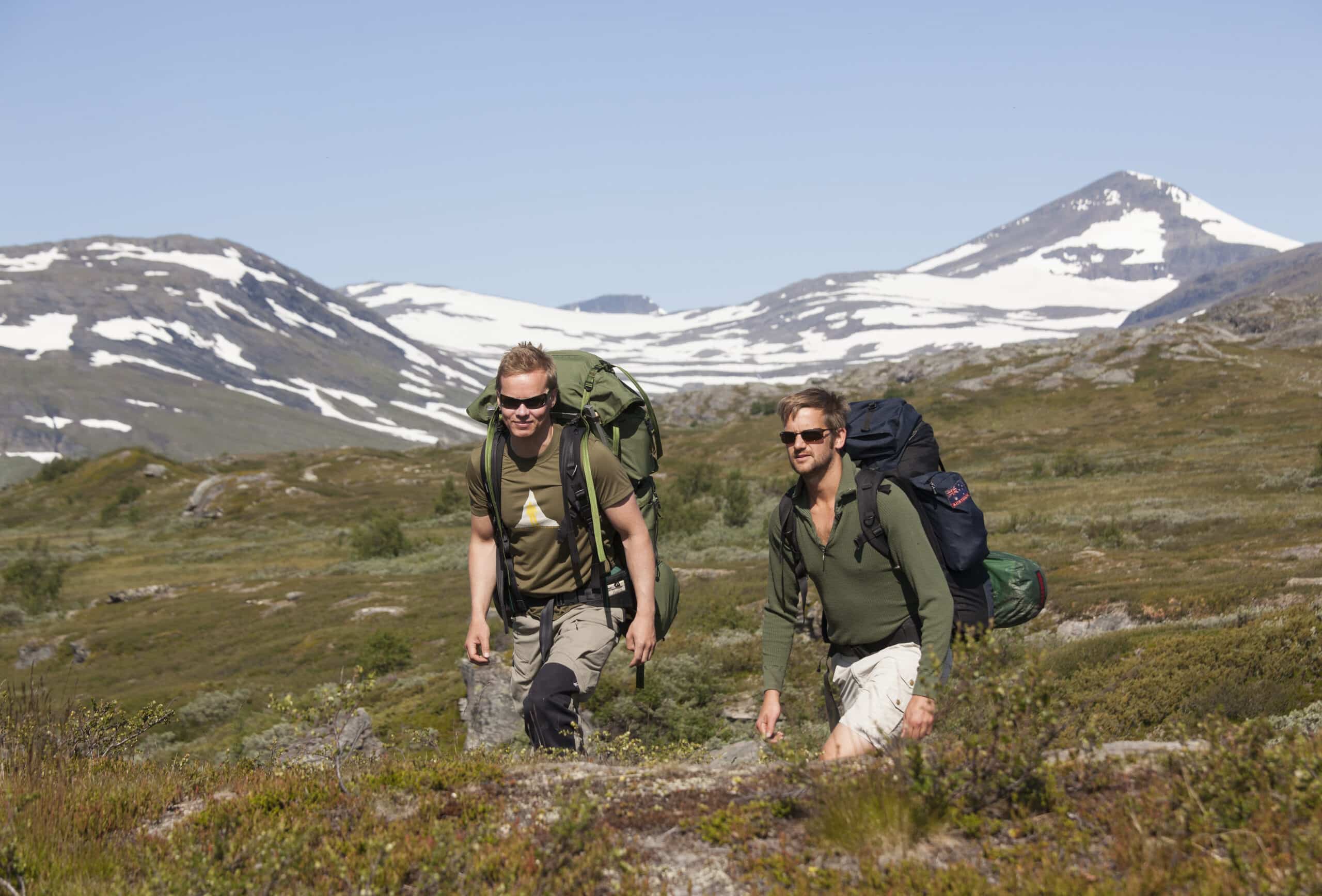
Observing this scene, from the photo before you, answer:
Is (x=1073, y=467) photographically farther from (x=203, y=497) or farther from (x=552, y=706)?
(x=203, y=497)

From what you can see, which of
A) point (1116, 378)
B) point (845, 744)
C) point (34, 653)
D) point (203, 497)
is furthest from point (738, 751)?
point (1116, 378)

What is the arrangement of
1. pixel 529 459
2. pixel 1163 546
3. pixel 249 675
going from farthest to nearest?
1. pixel 249 675
2. pixel 1163 546
3. pixel 529 459

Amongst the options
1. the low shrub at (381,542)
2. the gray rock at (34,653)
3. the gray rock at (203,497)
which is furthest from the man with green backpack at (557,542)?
the gray rock at (203,497)

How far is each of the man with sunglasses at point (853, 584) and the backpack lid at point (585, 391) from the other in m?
1.39

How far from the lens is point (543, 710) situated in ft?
20.3

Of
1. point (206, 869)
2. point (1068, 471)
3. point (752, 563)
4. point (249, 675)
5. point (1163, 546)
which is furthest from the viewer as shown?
point (1068, 471)

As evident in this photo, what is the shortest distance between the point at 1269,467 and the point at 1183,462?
291 inches

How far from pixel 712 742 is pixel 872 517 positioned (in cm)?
833

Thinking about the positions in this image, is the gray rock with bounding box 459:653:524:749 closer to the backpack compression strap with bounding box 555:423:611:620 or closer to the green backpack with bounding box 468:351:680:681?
the green backpack with bounding box 468:351:680:681

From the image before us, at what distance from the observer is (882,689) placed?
5.67m

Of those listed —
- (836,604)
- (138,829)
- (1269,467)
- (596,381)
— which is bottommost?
(1269,467)

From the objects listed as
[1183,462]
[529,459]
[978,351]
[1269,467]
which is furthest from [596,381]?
[978,351]

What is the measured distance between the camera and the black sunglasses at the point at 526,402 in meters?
6.21

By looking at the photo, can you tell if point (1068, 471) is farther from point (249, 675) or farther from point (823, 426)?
point (823, 426)
